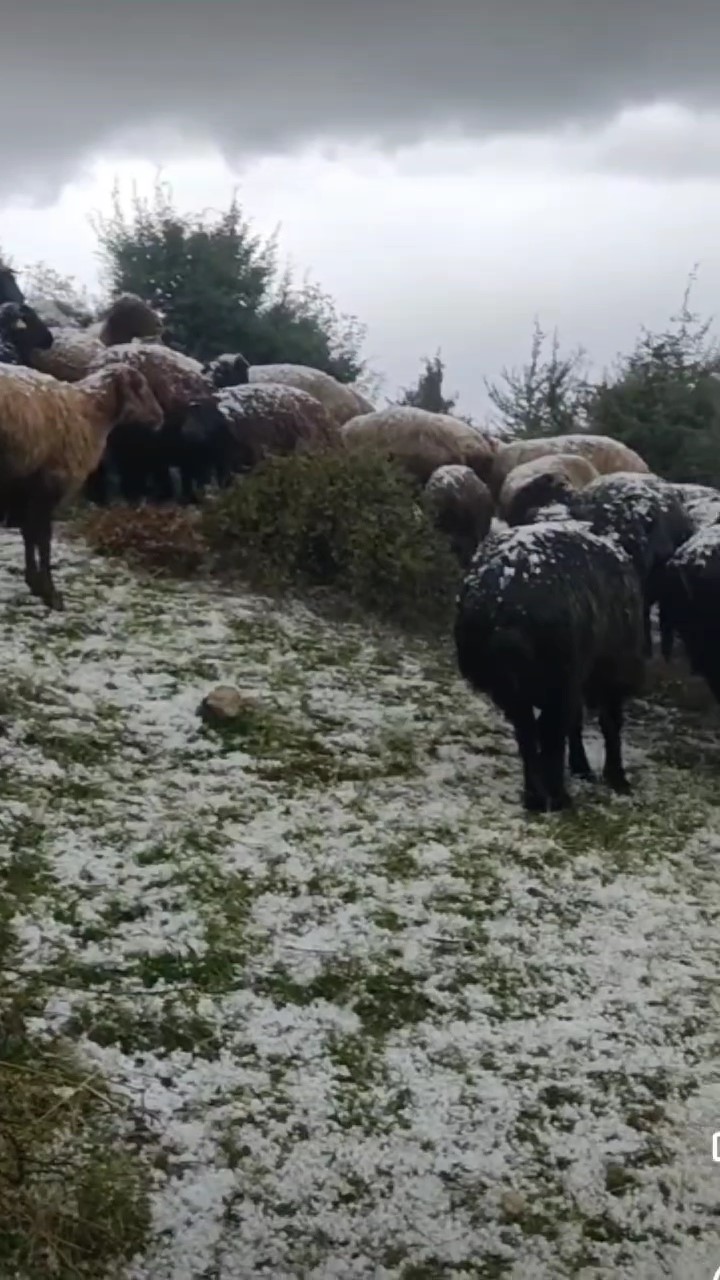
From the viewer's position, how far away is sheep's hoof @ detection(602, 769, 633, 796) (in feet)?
25.8

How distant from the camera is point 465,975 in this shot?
564 centimetres

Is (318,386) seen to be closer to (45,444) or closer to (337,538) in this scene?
(337,538)

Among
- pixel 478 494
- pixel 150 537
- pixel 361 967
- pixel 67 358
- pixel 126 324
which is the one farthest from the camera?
pixel 126 324

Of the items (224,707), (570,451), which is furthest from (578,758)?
(570,451)

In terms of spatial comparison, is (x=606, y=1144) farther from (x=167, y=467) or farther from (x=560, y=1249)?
(x=167, y=467)

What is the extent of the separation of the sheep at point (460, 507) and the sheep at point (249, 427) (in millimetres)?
1044

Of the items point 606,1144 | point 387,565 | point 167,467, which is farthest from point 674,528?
point 606,1144

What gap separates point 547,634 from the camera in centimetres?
702

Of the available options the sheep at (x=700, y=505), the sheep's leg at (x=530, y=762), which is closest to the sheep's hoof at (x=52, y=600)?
the sheep's leg at (x=530, y=762)

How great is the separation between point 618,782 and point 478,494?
179 inches

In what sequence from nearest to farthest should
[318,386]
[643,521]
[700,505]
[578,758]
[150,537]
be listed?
[578,758], [643,521], [700,505], [150,537], [318,386]

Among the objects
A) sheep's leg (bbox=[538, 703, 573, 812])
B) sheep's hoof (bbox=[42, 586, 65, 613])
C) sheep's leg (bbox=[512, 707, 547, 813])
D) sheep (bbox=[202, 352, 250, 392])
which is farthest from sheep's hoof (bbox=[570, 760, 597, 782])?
sheep (bbox=[202, 352, 250, 392])

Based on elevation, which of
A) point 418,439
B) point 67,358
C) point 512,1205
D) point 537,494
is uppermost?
point 67,358

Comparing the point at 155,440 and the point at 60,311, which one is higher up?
the point at 60,311
